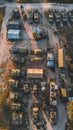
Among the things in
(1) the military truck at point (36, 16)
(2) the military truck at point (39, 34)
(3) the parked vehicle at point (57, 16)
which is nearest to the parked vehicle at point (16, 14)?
(1) the military truck at point (36, 16)

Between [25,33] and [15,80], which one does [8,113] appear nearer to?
[15,80]

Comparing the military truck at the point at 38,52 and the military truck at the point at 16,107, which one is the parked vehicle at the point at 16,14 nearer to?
the military truck at the point at 38,52

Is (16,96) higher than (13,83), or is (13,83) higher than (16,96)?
(13,83)

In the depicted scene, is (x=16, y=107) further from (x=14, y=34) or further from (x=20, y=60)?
(x=14, y=34)

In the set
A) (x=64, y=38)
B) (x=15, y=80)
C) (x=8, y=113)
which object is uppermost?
(x=64, y=38)

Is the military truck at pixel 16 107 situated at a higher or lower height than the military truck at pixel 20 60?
lower

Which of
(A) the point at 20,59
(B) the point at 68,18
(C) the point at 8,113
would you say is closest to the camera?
(C) the point at 8,113

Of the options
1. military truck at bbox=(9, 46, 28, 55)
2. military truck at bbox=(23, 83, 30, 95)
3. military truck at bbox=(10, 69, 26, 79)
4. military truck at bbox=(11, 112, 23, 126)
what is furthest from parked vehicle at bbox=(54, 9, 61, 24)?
military truck at bbox=(11, 112, 23, 126)

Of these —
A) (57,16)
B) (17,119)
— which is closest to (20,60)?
(17,119)

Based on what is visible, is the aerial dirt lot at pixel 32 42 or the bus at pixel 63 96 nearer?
the bus at pixel 63 96

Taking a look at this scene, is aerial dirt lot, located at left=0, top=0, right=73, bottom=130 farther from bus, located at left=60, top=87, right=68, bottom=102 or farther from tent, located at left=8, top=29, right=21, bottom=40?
bus, located at left=60, top=87, right=68, bottom=102

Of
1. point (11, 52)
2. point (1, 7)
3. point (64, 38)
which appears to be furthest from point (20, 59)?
point (1, 7)
